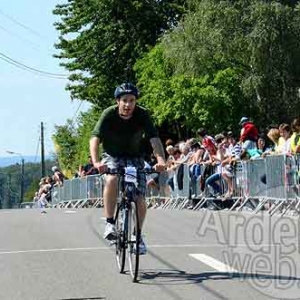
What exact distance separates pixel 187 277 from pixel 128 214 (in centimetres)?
94

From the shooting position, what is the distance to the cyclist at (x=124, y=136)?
9.10 metres

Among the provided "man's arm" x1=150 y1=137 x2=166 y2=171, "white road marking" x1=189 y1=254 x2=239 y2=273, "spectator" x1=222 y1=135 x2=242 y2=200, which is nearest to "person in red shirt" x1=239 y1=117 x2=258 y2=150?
"spectator" x1=222 y1=135 x2=242 y2=200

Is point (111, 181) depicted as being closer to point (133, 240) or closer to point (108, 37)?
point (133, 240)

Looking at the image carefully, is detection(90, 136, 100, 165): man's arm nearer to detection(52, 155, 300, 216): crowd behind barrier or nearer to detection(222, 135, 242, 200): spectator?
detection(52, 155, 300, 216): crowd behind barrier

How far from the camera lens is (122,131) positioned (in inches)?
360

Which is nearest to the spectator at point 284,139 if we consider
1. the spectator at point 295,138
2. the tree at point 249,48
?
the spectator at point 295,138

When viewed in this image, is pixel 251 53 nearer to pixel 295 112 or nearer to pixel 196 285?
pixel 295 112

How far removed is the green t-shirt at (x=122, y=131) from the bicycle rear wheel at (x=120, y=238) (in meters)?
0.66

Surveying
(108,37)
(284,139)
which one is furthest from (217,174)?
(108,37)

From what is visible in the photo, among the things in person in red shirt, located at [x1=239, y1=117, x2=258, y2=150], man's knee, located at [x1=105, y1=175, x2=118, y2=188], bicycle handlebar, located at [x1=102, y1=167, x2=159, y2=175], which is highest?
person in red shirt, located at [x1=239, y1=117, x2=258, y2=150]

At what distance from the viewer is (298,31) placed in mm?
35906

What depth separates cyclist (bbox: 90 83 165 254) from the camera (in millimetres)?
9102

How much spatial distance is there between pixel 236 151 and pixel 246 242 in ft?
27.9

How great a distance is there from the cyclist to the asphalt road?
0.99 m
